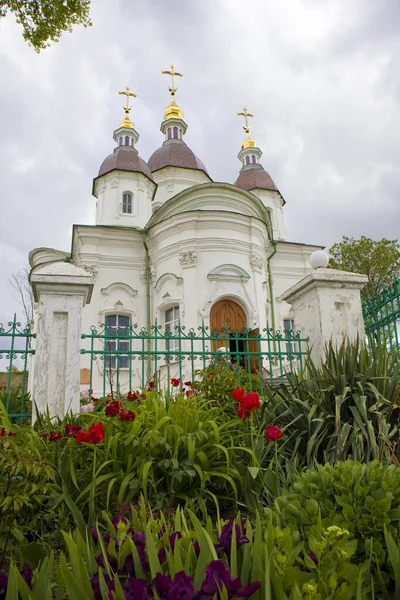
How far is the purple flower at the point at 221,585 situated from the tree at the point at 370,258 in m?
22.5

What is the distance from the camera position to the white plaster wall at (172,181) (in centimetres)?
2167

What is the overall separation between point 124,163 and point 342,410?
17.5 meters

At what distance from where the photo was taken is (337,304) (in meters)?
5.25

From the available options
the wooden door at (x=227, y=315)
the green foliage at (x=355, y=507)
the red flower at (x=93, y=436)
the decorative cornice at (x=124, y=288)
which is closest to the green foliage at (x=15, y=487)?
the red flower at (x=93, y=436)

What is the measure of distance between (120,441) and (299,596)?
1.94 meters

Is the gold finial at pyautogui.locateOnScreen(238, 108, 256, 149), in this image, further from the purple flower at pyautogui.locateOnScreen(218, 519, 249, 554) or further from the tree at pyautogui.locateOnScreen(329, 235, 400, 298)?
the purple flower at pyautogui.locateOnScreen(218, 519, 249, 554)

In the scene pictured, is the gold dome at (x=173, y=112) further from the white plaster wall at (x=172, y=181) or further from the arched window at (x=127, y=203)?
the arched window at (x=127, y=203)

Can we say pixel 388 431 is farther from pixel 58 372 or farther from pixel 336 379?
pixel 58 372

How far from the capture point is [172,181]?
2169cm

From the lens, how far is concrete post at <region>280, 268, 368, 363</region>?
202 inches

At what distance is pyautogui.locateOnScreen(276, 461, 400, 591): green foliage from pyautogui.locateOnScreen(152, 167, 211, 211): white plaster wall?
2028cm

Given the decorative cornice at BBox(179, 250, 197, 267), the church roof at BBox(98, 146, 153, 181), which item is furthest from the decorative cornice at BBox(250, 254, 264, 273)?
the church roof at BBox(98, 146, 153, 181)

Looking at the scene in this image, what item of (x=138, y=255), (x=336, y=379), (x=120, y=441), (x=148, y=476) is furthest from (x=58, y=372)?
(x=138, y=255)

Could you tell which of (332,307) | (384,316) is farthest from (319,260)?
(384,316)
